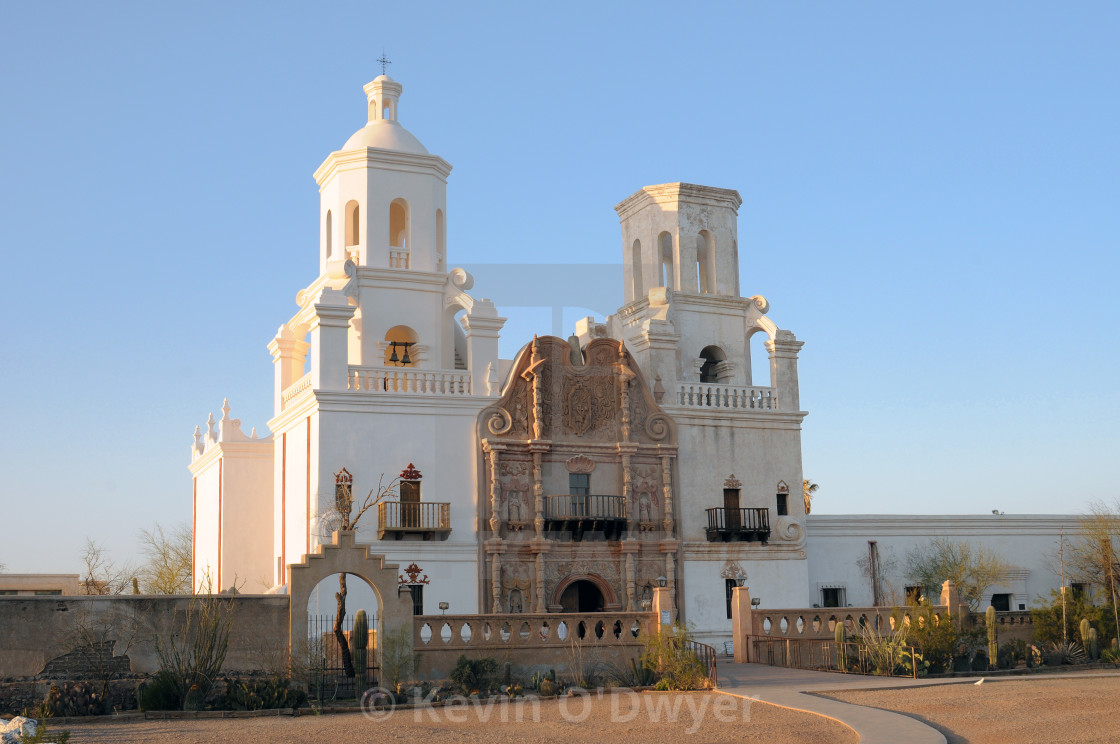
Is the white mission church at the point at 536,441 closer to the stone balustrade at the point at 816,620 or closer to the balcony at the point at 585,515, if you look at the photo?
the balcony at the point at 585,515

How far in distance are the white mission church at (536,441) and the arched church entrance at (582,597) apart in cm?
9

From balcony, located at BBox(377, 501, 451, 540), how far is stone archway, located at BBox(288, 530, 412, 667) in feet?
23.6

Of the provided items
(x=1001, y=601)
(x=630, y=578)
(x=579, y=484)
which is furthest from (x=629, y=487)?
(x=1001, y=601)

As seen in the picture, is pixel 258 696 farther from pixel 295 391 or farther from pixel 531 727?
pixel 295 391

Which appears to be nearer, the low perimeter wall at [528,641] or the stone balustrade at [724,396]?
the low perimeter wall at [528,641]

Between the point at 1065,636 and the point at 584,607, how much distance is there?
12.6m

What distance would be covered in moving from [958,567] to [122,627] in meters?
25.9

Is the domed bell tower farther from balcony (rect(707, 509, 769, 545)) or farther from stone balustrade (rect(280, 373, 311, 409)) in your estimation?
balcony (rect(707, 509, 769, 545))

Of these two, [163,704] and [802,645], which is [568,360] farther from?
[163,704]

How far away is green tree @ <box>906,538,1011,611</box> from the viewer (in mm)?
38688

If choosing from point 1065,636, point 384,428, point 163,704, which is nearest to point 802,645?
point 1065,636

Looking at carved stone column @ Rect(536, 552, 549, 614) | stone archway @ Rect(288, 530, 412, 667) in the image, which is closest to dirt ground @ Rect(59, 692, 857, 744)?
stone archway @ Rect(288, 530, 412, 667)

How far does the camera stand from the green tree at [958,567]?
127 feet

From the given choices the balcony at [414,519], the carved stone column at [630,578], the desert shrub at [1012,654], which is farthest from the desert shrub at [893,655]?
the balcony at [414,519]
